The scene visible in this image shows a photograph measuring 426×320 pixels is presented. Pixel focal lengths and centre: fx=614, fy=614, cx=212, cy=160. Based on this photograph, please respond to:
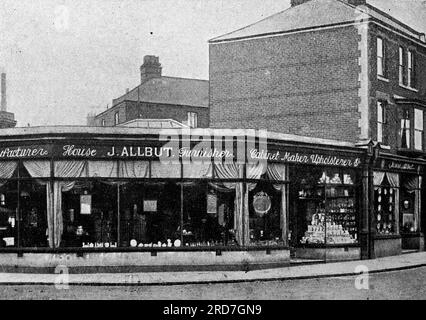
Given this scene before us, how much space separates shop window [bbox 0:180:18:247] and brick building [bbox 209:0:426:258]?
8579 millimetres

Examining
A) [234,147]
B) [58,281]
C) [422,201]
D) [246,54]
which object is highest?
[246,54]

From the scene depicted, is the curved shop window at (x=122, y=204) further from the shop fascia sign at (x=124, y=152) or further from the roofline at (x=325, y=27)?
the roofline at (x=325, y=27)

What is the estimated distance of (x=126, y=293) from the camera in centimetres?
1327

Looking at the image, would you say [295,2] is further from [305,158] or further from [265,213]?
[265,213]

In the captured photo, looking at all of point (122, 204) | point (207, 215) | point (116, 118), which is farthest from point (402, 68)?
point (116, 118)

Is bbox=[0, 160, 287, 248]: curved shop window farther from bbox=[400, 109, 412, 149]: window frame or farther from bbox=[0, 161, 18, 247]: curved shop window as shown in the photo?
bbox=[400, 109, 412, 149]: window frame

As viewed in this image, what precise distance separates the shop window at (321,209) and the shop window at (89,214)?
241 inches

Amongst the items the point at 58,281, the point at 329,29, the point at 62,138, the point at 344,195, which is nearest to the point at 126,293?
the point at 58,281

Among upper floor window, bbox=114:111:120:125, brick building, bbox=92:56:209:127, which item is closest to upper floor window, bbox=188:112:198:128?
brick building, bbox=92:56:209:127

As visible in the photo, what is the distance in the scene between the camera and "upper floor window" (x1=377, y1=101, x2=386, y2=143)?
22028 mm

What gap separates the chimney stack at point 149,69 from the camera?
1804 inches

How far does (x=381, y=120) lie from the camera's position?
2216cm
